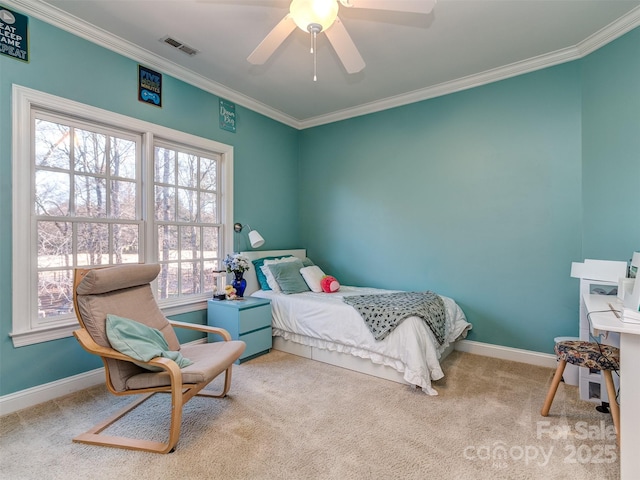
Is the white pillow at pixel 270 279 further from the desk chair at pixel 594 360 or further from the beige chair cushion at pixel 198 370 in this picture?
the desk chair at pixel 594 360

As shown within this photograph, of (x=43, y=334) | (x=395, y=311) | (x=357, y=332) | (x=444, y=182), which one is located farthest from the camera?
(x=444, y=182)

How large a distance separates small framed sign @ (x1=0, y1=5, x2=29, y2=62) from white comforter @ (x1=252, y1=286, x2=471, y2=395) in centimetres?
280

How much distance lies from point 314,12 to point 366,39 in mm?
1196

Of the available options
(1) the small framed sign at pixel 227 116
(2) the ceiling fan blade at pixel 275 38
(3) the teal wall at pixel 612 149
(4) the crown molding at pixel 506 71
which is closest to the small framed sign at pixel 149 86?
(1) the small framed sign at pixel 227 116

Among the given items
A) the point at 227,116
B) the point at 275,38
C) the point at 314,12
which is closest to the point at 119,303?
the point at 275,38

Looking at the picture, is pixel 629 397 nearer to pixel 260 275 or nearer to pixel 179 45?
pixel 260 275

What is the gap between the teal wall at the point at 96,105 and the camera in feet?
7.33

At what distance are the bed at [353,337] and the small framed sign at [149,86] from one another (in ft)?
6.04

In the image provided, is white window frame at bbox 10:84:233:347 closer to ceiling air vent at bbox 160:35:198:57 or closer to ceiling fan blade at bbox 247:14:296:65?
ceiling air vent at bbox 160:35:198:57

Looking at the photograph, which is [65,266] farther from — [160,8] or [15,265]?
[160,8]

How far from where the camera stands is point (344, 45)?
6.71 feet

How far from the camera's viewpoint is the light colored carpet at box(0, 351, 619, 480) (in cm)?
171

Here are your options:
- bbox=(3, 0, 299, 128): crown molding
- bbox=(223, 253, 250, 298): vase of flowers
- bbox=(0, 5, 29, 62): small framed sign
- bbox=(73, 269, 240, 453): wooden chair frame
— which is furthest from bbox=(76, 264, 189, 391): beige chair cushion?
bbox=(3, 0, 299, 128): crown molding

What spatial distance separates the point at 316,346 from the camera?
3211 millimetres
